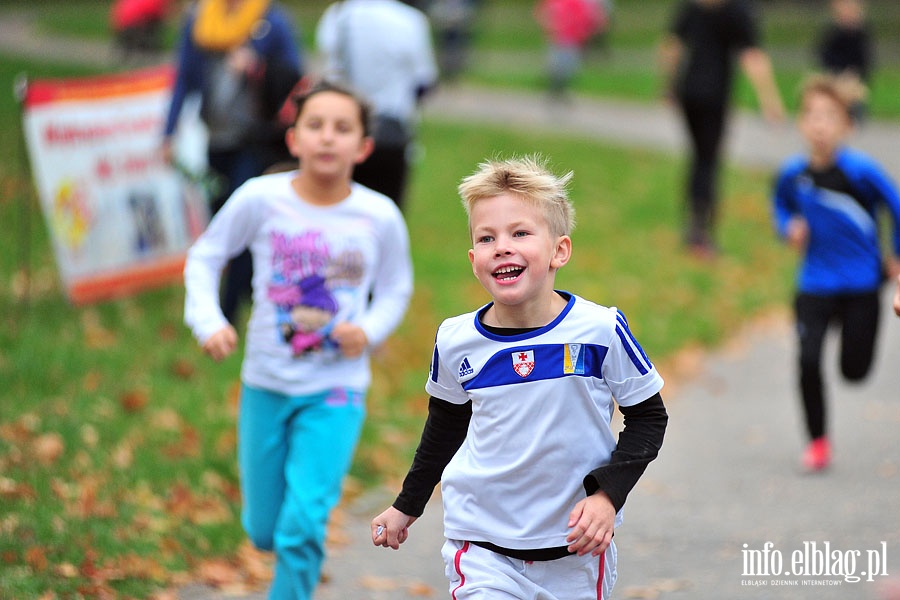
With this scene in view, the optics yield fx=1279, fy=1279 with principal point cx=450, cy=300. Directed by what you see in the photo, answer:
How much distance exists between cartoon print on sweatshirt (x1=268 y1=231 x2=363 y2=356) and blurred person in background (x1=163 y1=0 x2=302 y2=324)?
134 inches

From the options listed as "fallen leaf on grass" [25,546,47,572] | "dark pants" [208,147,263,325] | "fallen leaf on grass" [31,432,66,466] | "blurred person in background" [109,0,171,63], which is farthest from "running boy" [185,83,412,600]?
"blurred person in background" [109,0,171,63]

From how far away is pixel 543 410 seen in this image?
3.41m

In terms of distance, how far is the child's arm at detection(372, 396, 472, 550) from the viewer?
11.8 ft

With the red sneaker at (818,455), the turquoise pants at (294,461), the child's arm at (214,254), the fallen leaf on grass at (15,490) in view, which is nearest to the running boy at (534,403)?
the turquoise pants at (294,461)

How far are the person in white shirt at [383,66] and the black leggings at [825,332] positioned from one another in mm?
2641

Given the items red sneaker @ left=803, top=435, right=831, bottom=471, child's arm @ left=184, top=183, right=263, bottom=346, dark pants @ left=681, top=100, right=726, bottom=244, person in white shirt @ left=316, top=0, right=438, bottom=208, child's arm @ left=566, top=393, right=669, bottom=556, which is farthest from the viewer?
dark pants @ left=681, top=100, right=726, bottom=244

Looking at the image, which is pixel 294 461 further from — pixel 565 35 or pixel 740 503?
pixel 565 35

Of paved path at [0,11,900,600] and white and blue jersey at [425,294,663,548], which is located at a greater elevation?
white and blue jersey at [425,294,663,548]

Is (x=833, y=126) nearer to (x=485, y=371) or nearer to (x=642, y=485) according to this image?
(x=642, y=485)

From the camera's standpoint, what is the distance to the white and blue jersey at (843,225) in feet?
21.5

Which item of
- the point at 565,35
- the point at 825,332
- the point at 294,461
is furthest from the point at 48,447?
the point at 565,35

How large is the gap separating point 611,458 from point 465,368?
463mm

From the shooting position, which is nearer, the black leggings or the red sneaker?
the black leggings

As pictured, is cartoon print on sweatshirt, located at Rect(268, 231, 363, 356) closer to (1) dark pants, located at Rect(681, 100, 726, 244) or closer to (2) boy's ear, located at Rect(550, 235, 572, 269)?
(2) boy's ear, located at Rect(550, 235, 572, 269)
